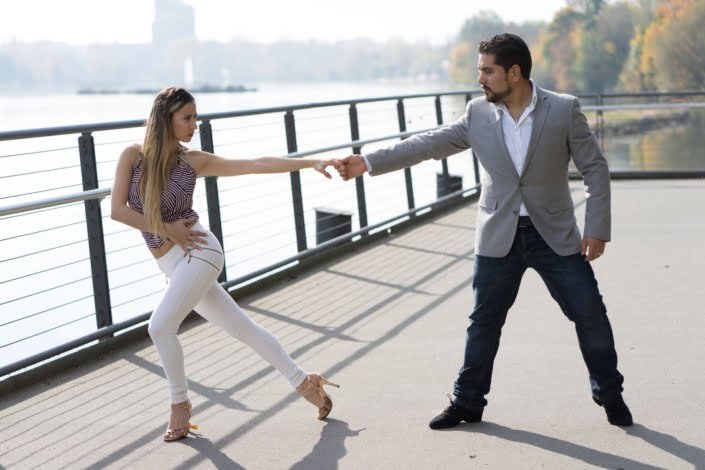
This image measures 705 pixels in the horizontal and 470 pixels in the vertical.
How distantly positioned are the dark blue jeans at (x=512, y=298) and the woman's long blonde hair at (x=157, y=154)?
1.25 meters

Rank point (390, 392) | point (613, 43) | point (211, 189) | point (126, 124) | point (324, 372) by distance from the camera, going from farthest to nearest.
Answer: point (613, 43), point (211, 189), point (126, 124), point (324, 372), point (390, 392)

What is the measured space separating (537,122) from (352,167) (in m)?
0.82

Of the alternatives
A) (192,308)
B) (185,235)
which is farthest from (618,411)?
(185,235)

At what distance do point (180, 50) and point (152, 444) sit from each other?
2356 inches

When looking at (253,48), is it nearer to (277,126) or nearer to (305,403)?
(277,126)

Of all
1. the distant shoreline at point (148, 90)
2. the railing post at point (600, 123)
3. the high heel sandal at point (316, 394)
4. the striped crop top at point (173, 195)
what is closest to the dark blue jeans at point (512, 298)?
the high heel sandal at point (316, 394)

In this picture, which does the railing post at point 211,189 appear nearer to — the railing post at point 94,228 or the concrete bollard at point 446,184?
the railing post at point 94,228

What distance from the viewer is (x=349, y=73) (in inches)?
1908

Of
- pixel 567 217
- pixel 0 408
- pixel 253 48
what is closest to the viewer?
pixel 567 217

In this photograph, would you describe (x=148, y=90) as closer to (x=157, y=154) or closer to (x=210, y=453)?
(x=157, y=154)

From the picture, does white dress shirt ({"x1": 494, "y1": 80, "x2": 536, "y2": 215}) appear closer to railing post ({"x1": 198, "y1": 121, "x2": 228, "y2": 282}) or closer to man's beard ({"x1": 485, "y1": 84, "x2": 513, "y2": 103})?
man's beard ({"x1": 485, "y1": 84, "x2": 513, "y2": 103})

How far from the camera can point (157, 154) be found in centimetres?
390

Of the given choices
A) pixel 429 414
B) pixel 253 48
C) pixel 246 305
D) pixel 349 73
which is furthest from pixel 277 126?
pixel 253 48

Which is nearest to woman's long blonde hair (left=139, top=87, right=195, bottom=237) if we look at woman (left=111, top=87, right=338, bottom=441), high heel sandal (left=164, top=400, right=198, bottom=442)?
woman (left=111, top=87, right=338, bottom=441)
